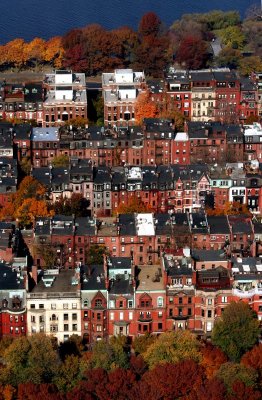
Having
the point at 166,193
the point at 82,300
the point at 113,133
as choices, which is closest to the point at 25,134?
A: the point at 113,133

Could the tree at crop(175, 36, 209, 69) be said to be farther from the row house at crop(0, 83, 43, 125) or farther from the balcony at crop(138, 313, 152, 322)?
the balcony at crop(138, 313, 152, 322)

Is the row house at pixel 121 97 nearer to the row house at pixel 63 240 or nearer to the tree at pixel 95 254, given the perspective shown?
the row house at pixel 63 240

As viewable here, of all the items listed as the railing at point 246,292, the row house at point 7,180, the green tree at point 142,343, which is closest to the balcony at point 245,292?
the railing at point 246,292

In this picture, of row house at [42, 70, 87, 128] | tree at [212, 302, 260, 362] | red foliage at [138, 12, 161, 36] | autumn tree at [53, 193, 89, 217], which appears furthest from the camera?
red foliage at [138, 12, 161, 36]

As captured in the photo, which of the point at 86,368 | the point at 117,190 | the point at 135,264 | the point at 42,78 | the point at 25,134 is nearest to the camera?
the point at 86,368

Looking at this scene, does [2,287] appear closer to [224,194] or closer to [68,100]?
[224,194]

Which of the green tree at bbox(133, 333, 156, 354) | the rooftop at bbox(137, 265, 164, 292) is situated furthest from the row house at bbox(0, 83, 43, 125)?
the green tree at bbox(133, 333, 156, 354)

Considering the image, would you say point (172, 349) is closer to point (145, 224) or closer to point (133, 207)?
point (145, 224)
